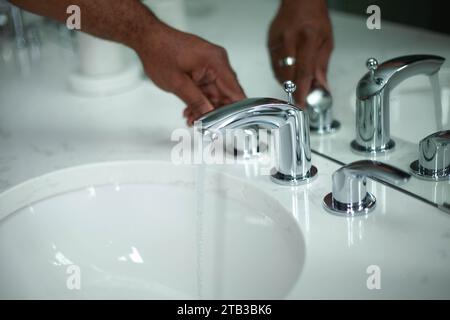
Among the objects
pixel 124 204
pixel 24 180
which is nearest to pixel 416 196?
pixel 124 204

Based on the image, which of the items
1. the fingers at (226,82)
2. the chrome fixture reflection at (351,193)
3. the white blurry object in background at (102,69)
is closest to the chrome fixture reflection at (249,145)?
the fingers at (226,82)

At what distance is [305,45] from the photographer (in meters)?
0.93

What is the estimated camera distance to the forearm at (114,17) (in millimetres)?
847

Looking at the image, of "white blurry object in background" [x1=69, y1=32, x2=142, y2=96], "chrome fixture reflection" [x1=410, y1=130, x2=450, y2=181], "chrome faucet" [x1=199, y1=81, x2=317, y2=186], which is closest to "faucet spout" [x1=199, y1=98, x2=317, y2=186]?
"chrome faucet" [x1=199, y1=81, x2=317, y2=186]

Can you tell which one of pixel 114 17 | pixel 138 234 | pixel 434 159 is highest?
pixel 114 17

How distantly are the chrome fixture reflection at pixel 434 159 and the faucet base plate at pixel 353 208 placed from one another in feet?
0.23

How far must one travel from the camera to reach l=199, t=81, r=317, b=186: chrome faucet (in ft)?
2.20

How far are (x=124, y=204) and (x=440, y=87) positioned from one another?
41cm

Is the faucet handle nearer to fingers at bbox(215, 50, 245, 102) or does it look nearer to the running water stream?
the running water stream

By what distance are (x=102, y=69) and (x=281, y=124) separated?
0.45 m

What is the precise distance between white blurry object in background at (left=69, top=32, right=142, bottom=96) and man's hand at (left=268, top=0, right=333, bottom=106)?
0.26 m

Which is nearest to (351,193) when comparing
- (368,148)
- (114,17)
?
(368,148)

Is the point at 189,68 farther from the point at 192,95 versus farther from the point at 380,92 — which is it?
the point at 380,92

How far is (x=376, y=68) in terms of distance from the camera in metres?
0.74
